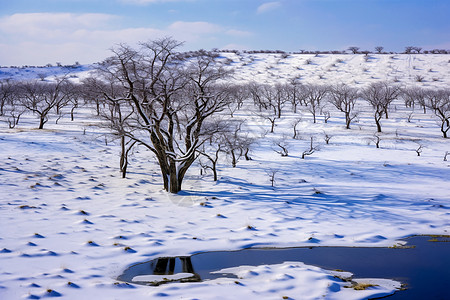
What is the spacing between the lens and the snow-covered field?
7.88m

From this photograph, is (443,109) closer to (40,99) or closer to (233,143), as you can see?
(233,143)

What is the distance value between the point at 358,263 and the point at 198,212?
6101 millimetres

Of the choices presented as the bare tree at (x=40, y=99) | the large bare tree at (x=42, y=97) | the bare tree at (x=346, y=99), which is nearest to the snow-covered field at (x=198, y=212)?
the bare tree at (x=40, y=99)

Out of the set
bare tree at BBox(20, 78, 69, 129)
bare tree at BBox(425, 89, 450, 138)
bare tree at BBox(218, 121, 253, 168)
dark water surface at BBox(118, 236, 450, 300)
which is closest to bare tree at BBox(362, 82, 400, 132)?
bare tree at BBox(425, 89, 450, 138)

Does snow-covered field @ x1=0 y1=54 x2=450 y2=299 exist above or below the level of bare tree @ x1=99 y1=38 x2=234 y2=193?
below

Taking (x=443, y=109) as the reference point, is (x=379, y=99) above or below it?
above

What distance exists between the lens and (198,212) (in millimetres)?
13469

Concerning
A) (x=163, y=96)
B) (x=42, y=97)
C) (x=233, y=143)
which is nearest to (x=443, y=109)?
(x=233, y=143)

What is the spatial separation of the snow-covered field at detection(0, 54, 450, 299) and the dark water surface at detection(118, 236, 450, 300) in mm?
396

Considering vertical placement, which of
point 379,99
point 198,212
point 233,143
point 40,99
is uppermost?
Answer: point 40,99

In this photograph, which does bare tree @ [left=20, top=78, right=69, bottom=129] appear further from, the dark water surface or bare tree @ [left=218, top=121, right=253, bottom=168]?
the dark water surface

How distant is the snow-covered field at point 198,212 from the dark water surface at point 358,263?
396 millimetres

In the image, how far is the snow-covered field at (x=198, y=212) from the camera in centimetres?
788

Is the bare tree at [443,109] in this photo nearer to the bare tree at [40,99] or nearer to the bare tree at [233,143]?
the bare tree at [233,143]
